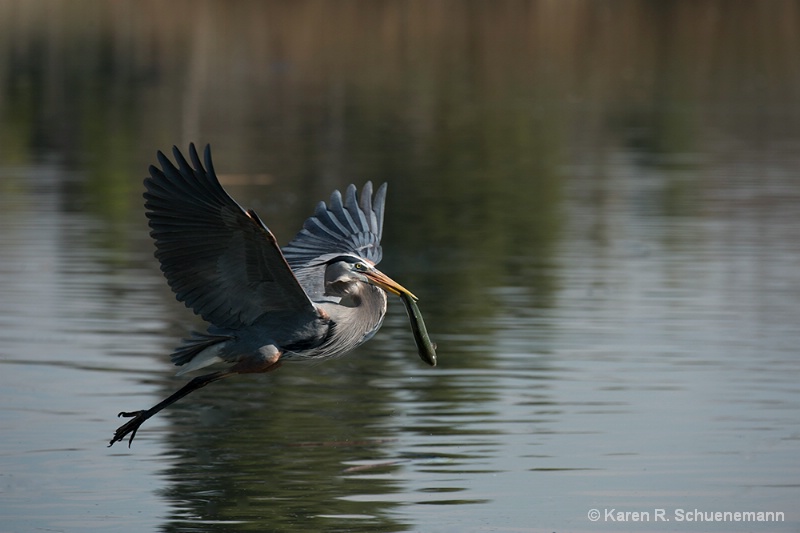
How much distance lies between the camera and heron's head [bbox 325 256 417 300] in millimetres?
8477

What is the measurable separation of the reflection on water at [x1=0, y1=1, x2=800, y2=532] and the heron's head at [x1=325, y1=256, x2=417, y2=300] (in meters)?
1.02

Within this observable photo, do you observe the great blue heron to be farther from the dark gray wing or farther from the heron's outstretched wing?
the dark gray wing

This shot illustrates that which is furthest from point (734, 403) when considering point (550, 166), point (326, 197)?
point (550, 166)

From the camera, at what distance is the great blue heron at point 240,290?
7980 millimetres

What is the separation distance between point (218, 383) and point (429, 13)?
60548 mm

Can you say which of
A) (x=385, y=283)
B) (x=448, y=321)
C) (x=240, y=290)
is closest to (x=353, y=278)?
(x=385, y=283)

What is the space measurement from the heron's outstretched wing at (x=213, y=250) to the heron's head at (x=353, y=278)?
273mm
